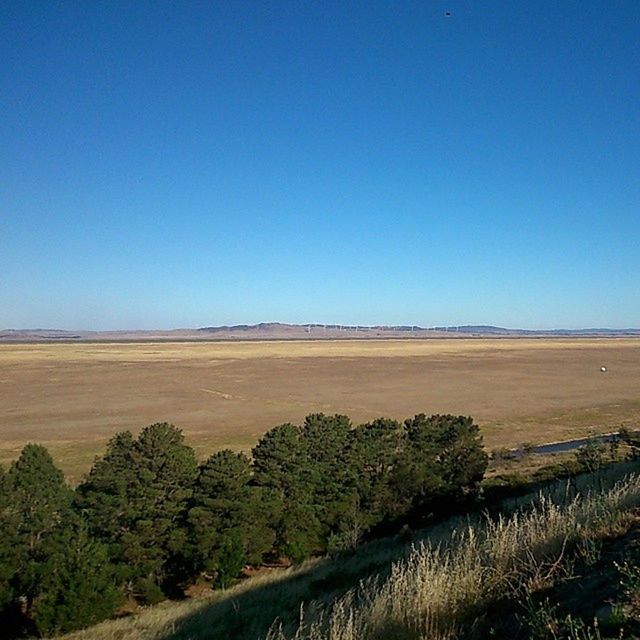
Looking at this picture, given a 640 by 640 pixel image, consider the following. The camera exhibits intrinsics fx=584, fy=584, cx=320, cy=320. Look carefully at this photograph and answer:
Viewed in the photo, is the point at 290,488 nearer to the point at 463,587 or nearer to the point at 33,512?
the point at 33,512

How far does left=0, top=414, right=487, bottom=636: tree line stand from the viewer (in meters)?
15.6

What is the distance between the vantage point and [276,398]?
60.3 metres

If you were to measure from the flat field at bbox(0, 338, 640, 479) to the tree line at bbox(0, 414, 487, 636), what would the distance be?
15.1 m

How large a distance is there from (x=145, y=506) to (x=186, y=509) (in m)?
1.39

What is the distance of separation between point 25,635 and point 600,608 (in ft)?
51.7

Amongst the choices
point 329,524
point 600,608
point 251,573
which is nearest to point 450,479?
point 329,524

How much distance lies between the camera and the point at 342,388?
67.8m

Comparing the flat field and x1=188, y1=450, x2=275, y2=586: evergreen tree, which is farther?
the flat field

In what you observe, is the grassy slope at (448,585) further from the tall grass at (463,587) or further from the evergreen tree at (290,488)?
the evergreen tree at (290,488)

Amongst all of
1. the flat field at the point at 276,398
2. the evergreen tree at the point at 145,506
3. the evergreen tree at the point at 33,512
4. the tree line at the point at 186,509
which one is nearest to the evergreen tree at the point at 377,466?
the tree line at the point at 186,509

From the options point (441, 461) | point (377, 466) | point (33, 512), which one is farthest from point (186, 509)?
point (441, 461)

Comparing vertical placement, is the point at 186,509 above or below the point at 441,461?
below

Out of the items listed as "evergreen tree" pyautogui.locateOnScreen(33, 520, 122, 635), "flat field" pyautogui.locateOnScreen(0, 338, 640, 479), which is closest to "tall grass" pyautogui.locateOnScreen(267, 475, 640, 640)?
"evergreen tree" pyautogui.locateOnScreen(33, 520, 122, 635)

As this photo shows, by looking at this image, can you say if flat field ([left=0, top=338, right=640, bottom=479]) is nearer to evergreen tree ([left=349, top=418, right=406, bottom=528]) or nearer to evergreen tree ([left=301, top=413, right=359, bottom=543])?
evergreen tree ([left=301, top=413, right=359, bottom=543])
